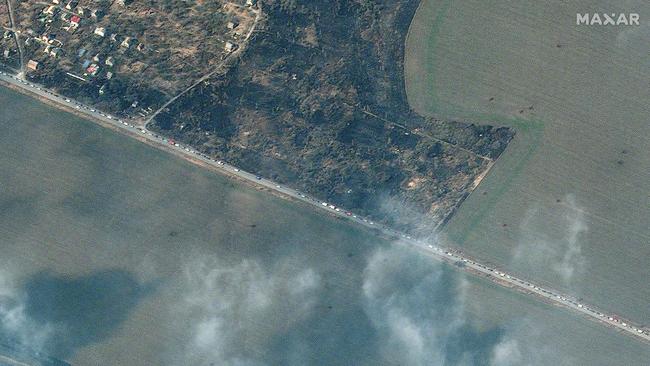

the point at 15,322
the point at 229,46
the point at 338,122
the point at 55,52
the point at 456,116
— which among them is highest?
the point at 229,46

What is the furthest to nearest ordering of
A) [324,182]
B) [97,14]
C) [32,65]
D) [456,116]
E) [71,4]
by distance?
[456,116] → [324,182] → [71,4] → [97,14] → [32,65]

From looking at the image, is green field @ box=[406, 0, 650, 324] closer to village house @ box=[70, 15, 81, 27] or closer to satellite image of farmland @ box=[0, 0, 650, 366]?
satellite image of farmland @ box=[0, 0, 650, 366]

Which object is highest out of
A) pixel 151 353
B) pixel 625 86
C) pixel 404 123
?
pixel 625 86

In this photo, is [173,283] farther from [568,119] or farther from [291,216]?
[568,119]

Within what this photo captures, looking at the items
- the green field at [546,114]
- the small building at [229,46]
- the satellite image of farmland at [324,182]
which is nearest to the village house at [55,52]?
the satellite image of farmland at [324,182]

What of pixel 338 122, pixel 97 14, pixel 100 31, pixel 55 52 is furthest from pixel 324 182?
pixel 55 52

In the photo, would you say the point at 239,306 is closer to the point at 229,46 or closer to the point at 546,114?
the point at 229,46

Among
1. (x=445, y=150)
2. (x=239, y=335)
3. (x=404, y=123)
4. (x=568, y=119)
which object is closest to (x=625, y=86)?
(x=568, y=119)

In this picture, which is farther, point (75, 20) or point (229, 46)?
point (75, 20)
